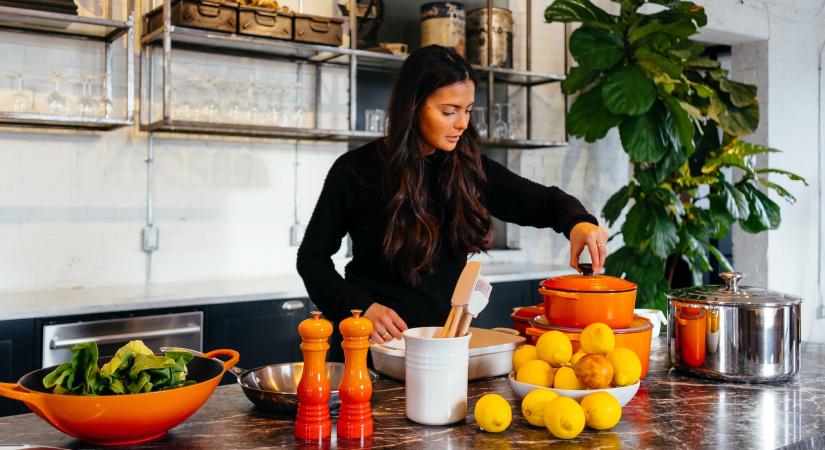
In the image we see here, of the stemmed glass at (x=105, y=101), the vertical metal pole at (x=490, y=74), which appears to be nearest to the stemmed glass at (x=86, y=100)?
the stemmed glass at (x=105, y=101)

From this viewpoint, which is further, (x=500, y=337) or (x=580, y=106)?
(x=580, y=106)

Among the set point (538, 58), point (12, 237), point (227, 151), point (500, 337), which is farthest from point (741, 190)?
point (12, 237)

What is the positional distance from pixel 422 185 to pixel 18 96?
211 centimetres

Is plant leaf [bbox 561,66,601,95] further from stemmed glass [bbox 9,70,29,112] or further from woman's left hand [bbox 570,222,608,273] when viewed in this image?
stemmed glass [bbox 9,70,29,112]

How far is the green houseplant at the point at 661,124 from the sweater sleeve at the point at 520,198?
6.53 ft

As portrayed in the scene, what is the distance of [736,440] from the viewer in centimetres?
138

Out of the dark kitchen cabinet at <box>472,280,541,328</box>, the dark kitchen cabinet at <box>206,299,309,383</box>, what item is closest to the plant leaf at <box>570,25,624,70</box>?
the dark kitchen cabinet at <box>472,280,541,328</box>

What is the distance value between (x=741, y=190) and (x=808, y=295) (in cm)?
198

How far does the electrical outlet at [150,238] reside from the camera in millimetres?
3900

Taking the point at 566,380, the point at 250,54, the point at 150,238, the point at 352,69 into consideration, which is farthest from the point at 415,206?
the point at 250,54

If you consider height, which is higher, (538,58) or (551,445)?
(538,58)

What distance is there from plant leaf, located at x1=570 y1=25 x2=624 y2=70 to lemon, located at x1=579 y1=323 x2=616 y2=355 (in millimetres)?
3148

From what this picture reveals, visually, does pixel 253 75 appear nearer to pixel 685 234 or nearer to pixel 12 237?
pixel 12 237

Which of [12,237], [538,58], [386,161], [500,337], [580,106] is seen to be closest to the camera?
[500,337]
